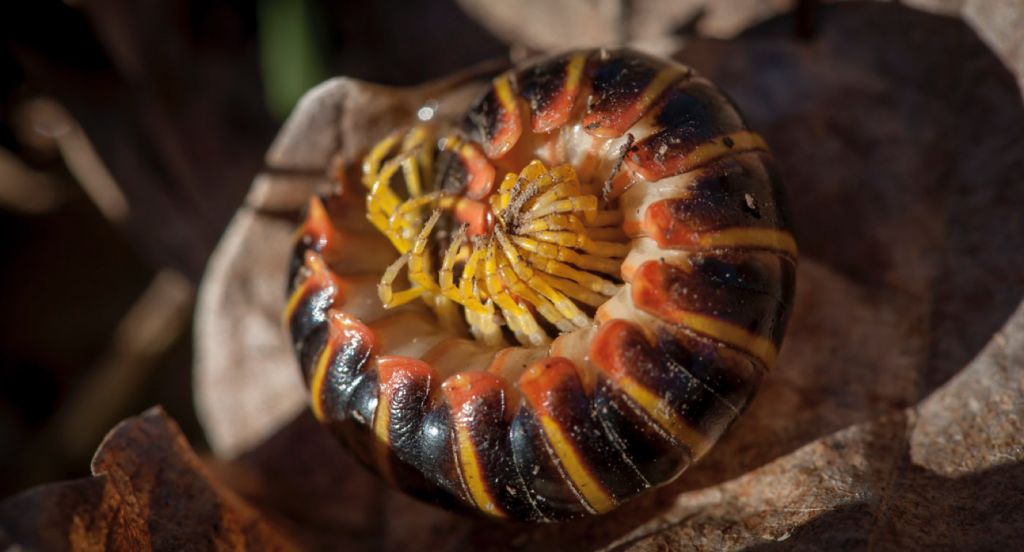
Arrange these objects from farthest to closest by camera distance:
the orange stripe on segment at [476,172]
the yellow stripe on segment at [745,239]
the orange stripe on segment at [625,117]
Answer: the orange stripe on segment at [476,172], the orange stripe on segment at [625,117], the yellow stripe on segment at [745,239]

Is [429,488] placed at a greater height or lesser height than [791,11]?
lesser

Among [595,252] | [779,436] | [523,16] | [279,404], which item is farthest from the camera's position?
[523,16]

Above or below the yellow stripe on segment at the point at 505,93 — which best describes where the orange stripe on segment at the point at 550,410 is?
below

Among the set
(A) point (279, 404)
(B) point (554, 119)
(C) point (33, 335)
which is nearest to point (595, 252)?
(B) point (554, 119)

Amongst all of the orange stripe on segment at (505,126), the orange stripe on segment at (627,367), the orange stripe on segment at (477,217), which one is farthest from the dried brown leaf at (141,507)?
the orange stripe on segment at (505,126)

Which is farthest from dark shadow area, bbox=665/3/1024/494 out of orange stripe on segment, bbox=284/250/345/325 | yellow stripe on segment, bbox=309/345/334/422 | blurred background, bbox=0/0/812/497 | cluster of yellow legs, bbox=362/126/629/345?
orange stripe on segment, bbox=284/250/345/325

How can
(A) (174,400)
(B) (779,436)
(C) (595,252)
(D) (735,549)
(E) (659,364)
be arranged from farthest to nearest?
1. (A) (174,400)
2. (B) (779,436)
3. (C) (595,252)
4. (D) (735,549)
5. (E) (659,364)

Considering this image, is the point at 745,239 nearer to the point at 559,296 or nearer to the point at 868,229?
the point at 559,296

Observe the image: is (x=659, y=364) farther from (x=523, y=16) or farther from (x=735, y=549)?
(x=523, y=16)

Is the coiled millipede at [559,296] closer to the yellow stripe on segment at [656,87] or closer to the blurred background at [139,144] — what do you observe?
the yellow stripe on segment at [656,87]
